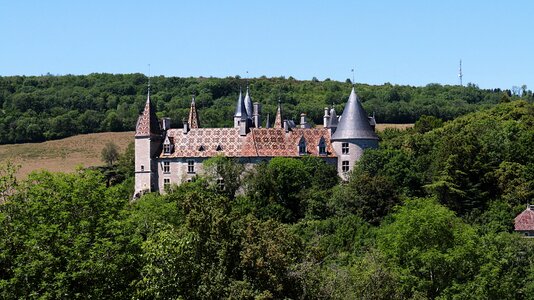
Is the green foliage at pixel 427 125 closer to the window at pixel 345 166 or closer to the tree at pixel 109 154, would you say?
the window at pixel 345 166

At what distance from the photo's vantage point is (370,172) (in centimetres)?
8131

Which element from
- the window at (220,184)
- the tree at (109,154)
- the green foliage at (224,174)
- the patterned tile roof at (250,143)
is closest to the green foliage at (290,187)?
the green foliage at (224,174)

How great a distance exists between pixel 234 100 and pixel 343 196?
282 feet

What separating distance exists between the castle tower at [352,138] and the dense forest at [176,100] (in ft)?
152

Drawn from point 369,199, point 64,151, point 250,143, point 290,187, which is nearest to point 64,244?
point 369,199

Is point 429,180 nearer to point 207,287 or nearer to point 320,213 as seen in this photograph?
point 320,213

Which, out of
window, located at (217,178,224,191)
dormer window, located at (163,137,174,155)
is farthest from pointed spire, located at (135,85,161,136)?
window, located at (217,178,224,191)

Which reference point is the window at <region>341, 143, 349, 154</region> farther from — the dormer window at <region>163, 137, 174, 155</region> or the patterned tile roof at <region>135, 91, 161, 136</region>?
the patterned tile roof at <region>135, 91, 161, 136</region>

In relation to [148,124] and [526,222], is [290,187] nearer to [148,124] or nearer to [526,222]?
[148,124]

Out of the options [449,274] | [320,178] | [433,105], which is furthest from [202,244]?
[433,105]

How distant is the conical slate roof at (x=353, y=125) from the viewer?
84.4 metres

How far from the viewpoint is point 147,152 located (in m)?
87.6

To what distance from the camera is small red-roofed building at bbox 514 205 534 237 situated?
70.1m

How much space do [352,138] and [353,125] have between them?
4.21ft
